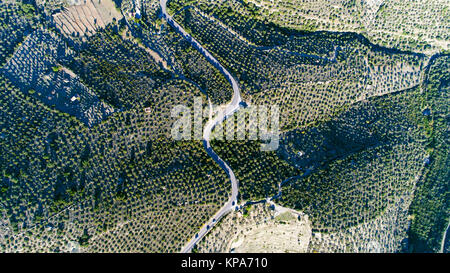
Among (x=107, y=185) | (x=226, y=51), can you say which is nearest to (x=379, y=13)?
(x=226, y=51)

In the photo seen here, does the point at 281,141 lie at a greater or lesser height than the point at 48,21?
lesser

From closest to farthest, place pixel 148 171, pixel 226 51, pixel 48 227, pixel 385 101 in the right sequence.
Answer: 1. pixel 48 227
2. pixel 148 171
3. pixel 226 51
4. pixel 385 101

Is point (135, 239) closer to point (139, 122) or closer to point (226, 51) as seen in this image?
point (139, 122)

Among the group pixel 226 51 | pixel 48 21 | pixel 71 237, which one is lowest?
pixel 71 237

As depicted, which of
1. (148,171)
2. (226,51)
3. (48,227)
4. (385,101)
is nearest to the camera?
(48,227)

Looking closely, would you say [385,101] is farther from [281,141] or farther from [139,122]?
[139,122]

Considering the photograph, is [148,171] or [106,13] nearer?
[148,171]
